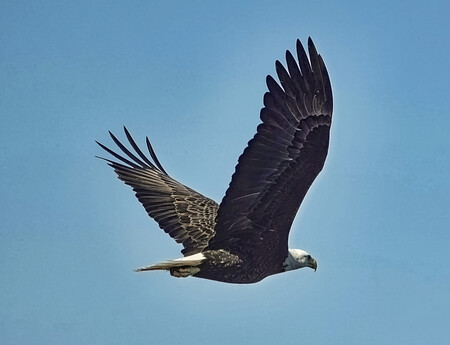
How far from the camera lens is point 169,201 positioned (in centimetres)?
1636

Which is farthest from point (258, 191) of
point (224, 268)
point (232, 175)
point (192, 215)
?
point (192, 215)

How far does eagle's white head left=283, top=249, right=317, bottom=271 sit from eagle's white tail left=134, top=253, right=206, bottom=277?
3.54 ft

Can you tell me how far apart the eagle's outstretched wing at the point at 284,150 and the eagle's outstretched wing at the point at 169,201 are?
1371mm

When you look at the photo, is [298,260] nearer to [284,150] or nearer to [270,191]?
[270,191]

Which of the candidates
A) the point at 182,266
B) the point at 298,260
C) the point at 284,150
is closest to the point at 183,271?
the point at 182,266

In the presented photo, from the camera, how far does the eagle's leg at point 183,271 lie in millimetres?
14242

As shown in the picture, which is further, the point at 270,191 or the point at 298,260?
the point at 298,260

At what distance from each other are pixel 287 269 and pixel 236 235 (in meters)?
0.87

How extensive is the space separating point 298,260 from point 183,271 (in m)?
1.51

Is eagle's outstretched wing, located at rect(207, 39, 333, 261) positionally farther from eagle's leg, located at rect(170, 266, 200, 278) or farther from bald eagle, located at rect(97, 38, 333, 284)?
eagle's leg, located at rect(170, 266, 200, 278)

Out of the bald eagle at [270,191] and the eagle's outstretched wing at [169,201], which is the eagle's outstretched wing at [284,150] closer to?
the bald eagle at [270,191]

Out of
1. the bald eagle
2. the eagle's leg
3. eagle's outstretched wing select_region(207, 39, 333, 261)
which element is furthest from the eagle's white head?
the eagle's leg

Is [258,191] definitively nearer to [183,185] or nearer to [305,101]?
[305,101]

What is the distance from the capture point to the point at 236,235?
14.4 meters
